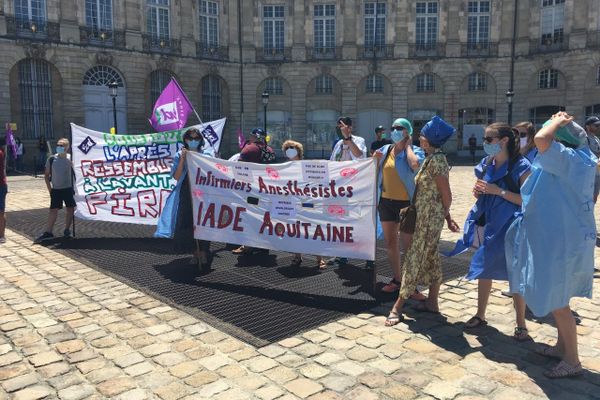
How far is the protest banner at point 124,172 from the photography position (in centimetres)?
861

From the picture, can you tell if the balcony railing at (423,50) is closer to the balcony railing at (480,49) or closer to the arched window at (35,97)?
the balcony railing at (480,49)

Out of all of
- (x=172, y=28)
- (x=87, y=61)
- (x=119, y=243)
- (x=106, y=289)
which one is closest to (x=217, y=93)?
(x=172, y=28)

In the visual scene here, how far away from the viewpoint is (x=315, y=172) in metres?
6.01

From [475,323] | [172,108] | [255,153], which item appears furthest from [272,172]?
[172,108]

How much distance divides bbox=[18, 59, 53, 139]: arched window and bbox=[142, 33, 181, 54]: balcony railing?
233 inches

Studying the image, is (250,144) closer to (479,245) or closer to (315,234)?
(315,234)

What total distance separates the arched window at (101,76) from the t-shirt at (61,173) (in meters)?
22.7

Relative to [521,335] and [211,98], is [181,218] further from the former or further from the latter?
[211,98]

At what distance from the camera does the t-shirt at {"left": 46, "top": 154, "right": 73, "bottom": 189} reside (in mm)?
8688

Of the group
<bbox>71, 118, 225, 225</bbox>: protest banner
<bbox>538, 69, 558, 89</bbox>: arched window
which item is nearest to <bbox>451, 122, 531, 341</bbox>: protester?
<bbox>71, 118, 225, 225</bbox>: protest banner

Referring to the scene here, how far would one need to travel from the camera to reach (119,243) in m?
8.55

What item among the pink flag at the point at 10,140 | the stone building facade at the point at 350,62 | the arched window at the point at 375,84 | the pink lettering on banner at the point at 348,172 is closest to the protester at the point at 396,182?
the pink lettering on banner at the point at 348,172

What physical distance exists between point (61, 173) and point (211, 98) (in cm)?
2678

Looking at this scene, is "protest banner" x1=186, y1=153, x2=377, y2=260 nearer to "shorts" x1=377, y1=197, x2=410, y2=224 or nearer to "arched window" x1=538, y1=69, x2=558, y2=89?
"shorts" x1=377, y1=197, x2=410, y2=224
